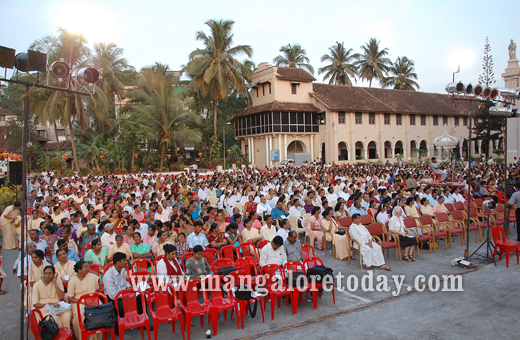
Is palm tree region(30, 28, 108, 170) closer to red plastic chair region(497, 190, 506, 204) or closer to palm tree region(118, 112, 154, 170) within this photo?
palm tree region(118, 112, 154, 170)

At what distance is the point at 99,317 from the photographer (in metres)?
4.26

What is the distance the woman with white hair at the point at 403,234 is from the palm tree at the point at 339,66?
34826 millimetres

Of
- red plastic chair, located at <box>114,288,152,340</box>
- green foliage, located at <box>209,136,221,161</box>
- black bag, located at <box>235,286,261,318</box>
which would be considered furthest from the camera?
green foliage, located at <box>209,136,221,161</box>

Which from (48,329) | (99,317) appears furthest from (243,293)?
(48,329)

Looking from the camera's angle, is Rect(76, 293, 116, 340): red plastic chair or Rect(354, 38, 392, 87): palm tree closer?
Rect(76, 293, 116, 340): red plastic chair

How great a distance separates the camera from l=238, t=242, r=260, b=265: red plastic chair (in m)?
6.73

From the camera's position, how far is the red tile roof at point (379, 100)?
106 feet

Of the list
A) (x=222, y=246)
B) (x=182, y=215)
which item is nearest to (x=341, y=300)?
(x=222, y=246)

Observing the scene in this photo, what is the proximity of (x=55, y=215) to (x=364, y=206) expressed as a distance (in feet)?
28.2

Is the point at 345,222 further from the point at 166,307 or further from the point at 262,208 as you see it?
the point at 166,307

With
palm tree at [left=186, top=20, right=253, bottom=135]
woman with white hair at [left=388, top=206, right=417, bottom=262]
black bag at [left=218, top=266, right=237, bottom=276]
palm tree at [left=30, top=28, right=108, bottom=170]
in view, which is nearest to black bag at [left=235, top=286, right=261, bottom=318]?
black bag at [left=218, top=266, right=237, bottom=276]

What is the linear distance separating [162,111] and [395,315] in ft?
81.0

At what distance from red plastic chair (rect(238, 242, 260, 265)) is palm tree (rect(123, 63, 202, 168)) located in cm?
2049

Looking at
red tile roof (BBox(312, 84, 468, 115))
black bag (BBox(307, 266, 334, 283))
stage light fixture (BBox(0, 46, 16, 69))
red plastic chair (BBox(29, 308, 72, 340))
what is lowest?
red plastic chair (BBox(29, 308, 72, 340))
